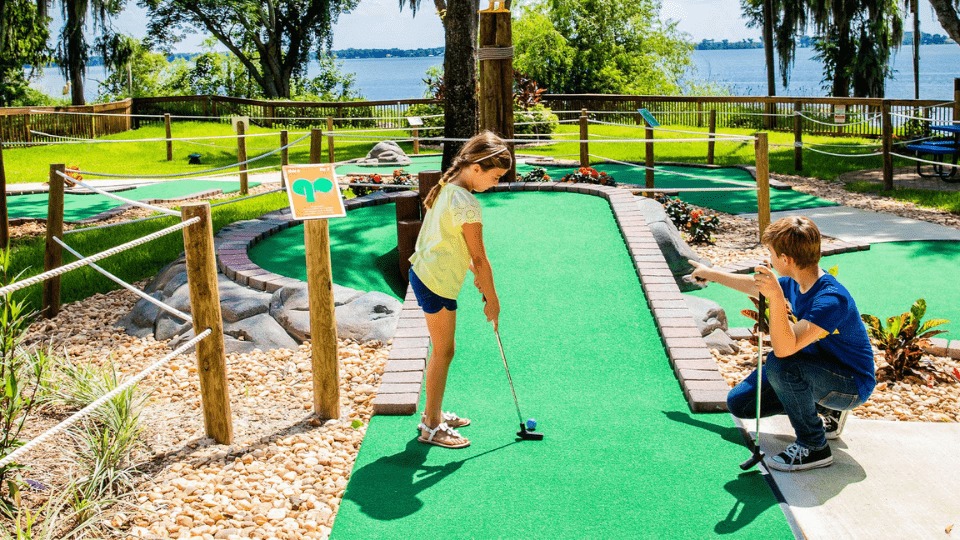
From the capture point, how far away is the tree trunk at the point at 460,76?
11.8 m

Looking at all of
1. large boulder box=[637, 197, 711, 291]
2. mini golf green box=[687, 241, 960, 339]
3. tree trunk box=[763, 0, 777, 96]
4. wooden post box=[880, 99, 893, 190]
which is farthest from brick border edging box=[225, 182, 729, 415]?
tree trunk box=[763, 0, 777, 96]

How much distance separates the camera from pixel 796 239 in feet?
11.6

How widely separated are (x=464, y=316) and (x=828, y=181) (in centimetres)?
1002

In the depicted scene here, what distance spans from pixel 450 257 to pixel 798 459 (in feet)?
5.33

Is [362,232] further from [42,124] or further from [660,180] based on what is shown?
[42,124]

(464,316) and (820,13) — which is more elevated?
(820,13)

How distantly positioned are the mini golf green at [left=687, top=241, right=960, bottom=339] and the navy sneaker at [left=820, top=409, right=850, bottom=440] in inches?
110

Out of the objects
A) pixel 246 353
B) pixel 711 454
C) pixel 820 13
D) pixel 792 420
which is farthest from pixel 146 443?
pixel 820 13

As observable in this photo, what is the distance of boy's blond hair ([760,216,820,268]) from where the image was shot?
353 cm

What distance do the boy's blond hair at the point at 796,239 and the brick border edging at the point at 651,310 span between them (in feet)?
3.18

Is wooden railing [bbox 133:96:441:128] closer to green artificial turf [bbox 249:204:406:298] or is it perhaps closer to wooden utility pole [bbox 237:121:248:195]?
wooden utility pole [bbox 237:121:248:195]

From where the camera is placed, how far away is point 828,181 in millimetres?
14031

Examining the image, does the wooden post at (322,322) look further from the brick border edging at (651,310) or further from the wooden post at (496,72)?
the wooden post at (496,72)

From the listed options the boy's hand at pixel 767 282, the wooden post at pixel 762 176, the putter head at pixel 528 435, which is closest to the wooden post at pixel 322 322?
the putter head at pixel 528 435
